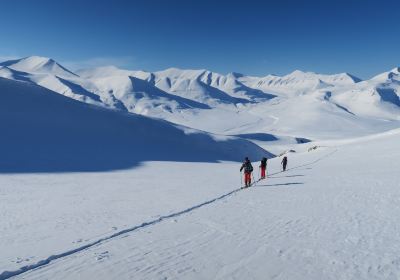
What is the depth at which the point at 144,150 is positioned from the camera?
230 feet

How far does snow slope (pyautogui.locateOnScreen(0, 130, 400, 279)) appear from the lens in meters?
9.86

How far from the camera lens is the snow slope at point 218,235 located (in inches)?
388

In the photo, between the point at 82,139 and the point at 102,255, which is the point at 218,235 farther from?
the point at 82,139

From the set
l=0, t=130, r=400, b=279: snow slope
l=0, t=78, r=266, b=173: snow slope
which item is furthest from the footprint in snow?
l=0, t=78, r=266, b=173: snow slope

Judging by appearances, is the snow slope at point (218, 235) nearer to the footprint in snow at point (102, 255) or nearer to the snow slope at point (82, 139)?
the footprint in snow at point (102, 255)

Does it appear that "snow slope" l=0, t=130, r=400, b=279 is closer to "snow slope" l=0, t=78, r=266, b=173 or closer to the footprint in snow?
the footprint in snow

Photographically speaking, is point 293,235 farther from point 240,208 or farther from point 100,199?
point 100,199

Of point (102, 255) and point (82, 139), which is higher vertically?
point (82, 139)

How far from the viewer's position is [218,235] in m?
13.1

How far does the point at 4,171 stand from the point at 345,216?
3589 centimetres

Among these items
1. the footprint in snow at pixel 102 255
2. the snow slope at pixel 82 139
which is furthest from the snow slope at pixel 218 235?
the snow slope at pixel 82 139

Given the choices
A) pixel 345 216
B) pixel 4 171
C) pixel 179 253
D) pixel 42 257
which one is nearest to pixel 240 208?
pixel 345 216

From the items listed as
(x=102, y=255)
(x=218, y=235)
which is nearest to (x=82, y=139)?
(x=218, y=235)

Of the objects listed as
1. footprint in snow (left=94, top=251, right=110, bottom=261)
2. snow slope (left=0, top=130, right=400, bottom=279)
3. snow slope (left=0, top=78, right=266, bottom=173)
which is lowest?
footprint in snow (left=94, top=251, right=110, bottom=261)
